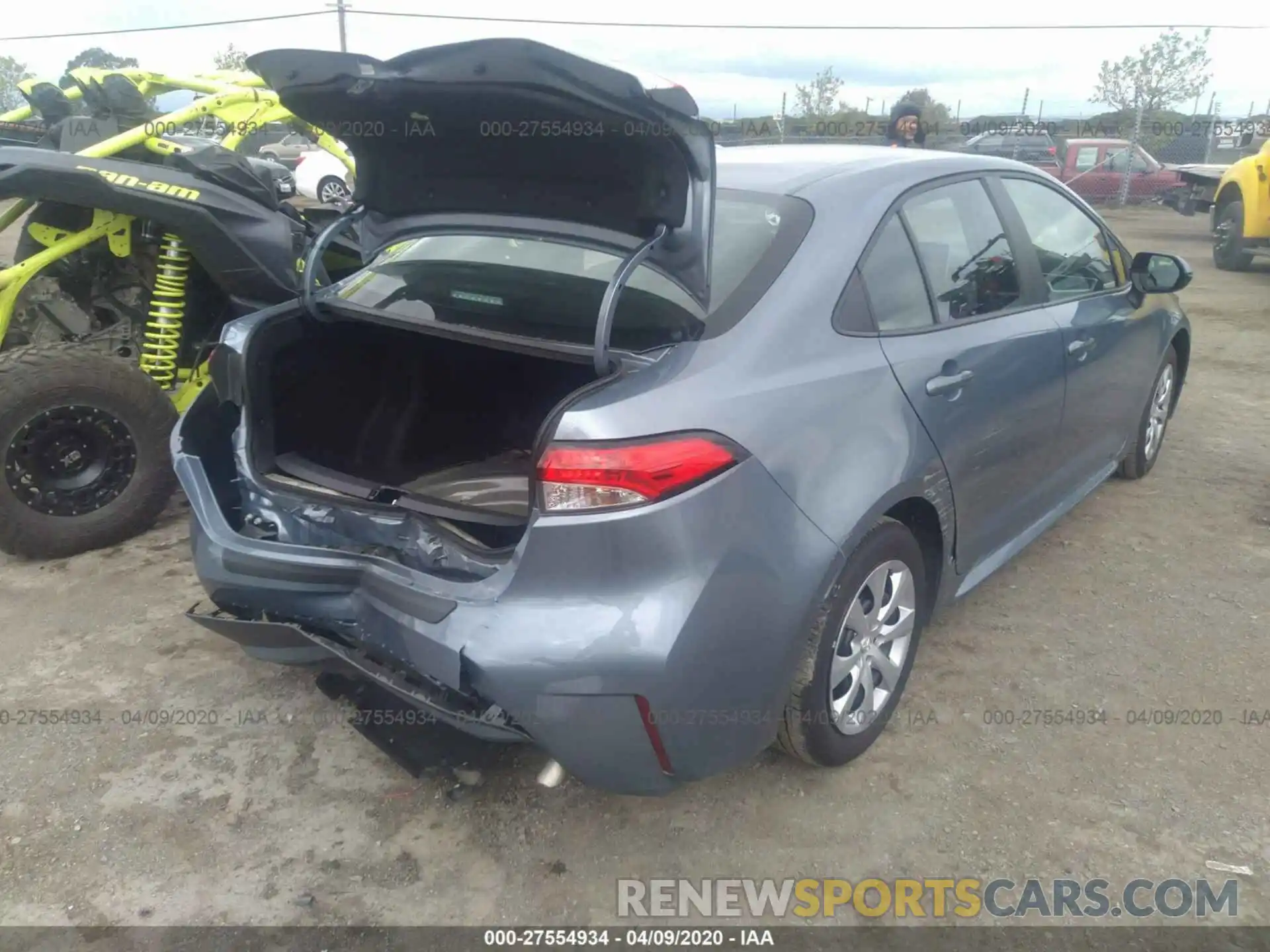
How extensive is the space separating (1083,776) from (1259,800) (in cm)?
46

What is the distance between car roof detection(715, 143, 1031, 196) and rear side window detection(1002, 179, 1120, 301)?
0.62 ft

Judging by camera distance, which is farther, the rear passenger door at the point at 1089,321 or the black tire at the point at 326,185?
the black tire at the point at 326,185

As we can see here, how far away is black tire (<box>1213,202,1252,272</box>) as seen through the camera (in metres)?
11.8

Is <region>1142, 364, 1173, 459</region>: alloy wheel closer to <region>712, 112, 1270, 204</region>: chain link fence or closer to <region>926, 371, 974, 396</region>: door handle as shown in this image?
<region>926, 371, 974, 396</region>: door handle

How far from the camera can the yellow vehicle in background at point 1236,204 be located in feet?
37.0

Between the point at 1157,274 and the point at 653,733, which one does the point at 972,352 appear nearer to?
the point at 653,733

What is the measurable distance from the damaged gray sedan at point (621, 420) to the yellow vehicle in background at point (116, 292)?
1.07 metres

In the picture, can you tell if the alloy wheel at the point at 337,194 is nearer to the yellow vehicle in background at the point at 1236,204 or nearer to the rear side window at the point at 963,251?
the rear side window at the point at 963,251

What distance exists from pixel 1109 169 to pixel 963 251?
752 inches

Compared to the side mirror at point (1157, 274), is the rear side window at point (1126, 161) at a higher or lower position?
lower

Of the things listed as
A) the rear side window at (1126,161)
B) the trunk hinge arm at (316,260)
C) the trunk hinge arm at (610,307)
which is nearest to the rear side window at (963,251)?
the trunk hinge arm at (610,307)

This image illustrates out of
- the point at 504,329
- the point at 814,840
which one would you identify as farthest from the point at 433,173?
the point at 814,840

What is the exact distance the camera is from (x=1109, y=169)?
62.7 ft

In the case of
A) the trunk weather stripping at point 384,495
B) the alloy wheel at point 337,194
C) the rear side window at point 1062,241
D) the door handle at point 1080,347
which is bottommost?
the alloy wheel at point 337,194
